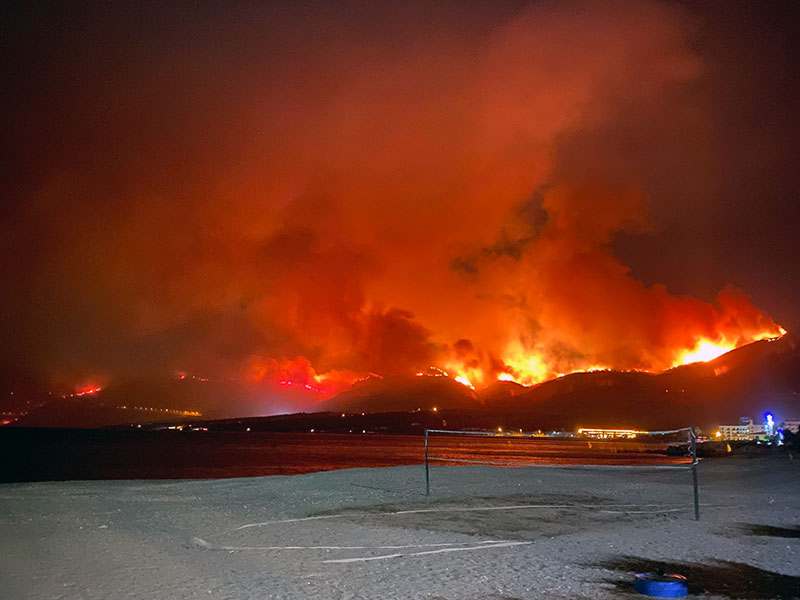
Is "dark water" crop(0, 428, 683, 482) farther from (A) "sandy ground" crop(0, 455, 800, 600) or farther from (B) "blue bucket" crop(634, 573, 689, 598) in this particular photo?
(B) "blue bucket" crop(634, 573, 689, 598)

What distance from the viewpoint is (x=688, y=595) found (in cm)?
768

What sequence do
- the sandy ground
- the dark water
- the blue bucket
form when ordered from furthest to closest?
the dark water → the sandy ground → the blue bucket

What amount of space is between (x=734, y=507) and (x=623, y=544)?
22.6 feet

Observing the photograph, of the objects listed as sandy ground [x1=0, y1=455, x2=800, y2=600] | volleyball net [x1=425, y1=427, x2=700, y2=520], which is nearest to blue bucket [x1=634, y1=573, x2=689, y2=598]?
sandy ground [x1=0, y1=455, x2=800, y2=600]

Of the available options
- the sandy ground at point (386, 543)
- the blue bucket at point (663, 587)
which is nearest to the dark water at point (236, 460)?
the sandy ground at point (386, 543)

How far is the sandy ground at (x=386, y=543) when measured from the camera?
7.94 m

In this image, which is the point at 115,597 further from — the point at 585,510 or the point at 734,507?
the point at 734,507

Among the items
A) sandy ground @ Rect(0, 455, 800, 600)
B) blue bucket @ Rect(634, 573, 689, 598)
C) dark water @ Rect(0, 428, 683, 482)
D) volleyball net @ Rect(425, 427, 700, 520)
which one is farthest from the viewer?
dark water @ Rect(0, 428, 683, 482)

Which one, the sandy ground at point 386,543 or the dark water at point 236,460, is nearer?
the sandy ground at point 386,543

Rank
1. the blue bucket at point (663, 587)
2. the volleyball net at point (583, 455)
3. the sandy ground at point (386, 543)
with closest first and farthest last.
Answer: the blue bucket at point (663, 587) < the sandy ground at point (386, 543) < the volleyball net at point (583, 455)

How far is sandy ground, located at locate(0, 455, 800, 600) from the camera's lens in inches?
313

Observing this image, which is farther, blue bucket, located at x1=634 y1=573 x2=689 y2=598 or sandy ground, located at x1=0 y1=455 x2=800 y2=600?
sandy ground, located at x1=0 y1=455 x2=800 y2=600

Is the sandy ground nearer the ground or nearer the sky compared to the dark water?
nearer the sky

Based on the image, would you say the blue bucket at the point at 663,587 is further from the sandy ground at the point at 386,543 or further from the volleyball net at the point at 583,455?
the volleyball net at the point at 583,455
